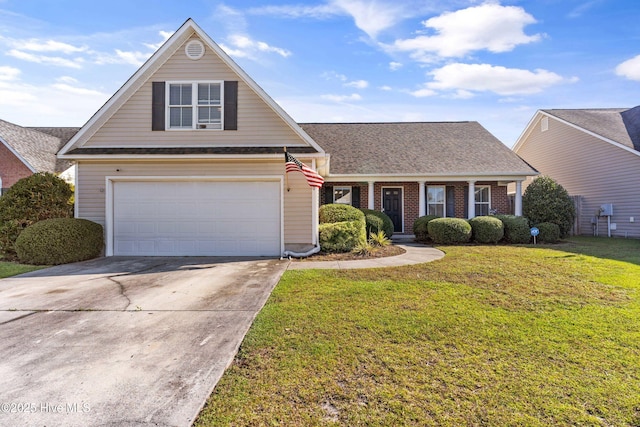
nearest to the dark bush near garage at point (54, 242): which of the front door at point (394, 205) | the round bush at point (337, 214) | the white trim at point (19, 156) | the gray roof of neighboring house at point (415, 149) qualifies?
the round bush at point (337, 214)

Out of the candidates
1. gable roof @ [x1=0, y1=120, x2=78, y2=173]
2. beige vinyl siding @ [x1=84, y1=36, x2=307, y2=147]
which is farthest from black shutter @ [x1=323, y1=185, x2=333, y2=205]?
gable roof @ [x1=0, y1=120, x2=78, y2=173]

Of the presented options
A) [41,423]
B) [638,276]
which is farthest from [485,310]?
[41,423]

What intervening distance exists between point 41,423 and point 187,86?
9474mm

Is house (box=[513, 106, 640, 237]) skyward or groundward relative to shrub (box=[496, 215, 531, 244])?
skyward

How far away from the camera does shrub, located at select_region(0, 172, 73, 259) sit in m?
8.91

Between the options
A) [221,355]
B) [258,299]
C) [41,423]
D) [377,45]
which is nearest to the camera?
[41,423]

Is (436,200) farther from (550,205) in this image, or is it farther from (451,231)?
(550,205)

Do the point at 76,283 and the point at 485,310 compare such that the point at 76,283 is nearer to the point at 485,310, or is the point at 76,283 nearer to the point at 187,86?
the point at 187,86

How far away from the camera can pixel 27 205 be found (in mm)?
9086

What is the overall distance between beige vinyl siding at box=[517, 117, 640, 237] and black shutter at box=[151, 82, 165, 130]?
62.0ft

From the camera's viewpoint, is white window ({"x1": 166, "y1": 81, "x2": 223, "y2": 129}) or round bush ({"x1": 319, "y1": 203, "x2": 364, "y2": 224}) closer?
white window ({"x1": 166, "y1": 81, "x2": 223, "y2": 129})

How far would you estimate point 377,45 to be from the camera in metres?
11.7

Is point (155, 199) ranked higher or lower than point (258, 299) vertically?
higher

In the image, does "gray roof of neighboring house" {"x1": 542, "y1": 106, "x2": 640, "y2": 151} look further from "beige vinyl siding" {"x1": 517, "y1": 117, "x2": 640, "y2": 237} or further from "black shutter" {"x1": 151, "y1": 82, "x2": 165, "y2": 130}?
"black shutter" {"x1": 151, "y1": 82, "x2": 165, "y2": 130}
